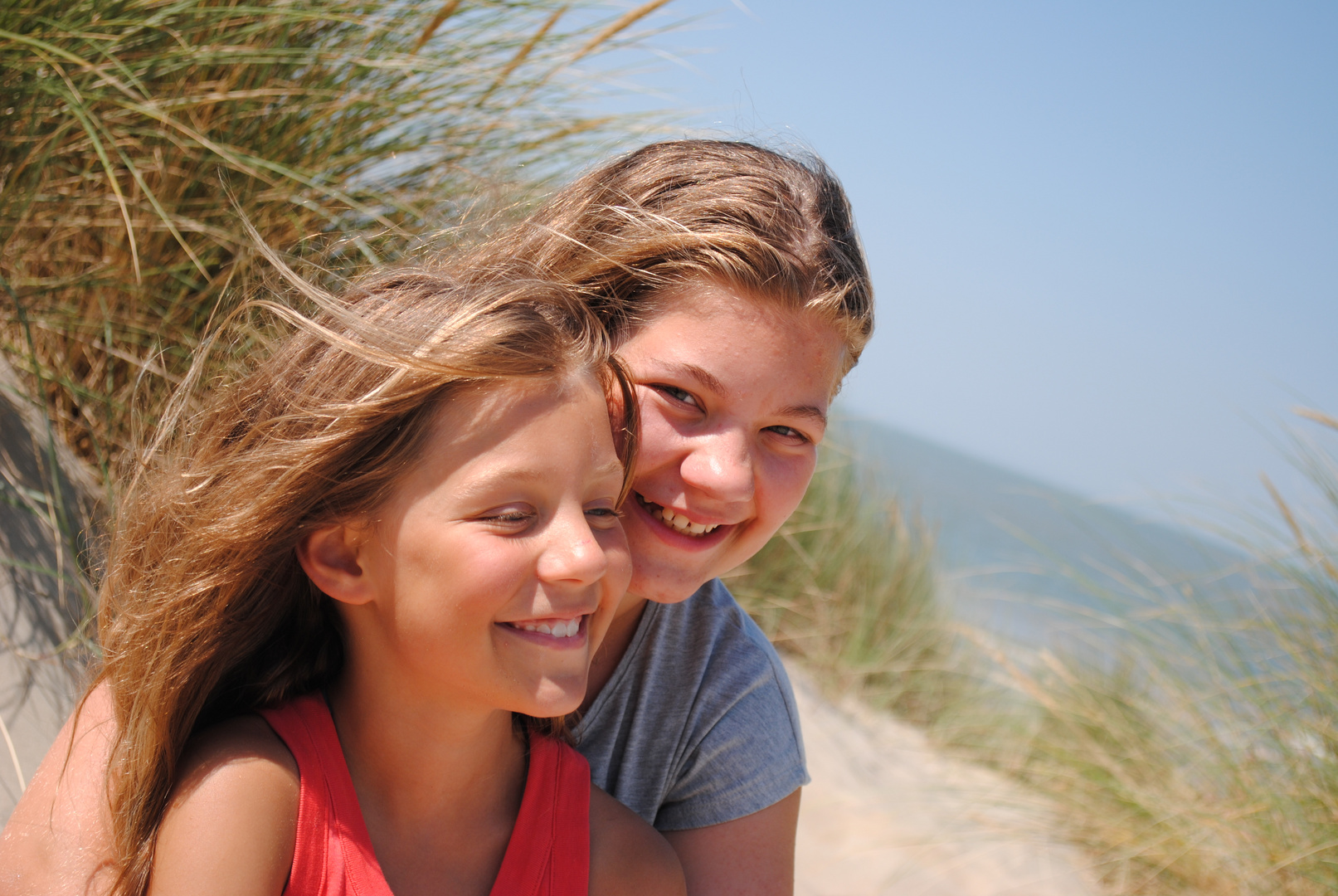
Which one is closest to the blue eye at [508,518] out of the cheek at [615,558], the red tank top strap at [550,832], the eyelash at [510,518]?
the eyelash at [510,518]

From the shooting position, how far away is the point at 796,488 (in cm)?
178

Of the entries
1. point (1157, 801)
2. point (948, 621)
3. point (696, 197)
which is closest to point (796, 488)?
point (696, 197)

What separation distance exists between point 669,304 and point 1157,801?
326 cm

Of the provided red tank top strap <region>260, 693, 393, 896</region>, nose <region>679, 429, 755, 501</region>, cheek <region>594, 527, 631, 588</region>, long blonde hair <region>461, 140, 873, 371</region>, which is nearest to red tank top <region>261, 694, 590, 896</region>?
red tank top strap <region>260, 693, 393, 896</region>

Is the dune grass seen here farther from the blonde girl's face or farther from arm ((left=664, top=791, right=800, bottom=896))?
the blonde girl's face

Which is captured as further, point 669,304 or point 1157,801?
point 1157,801

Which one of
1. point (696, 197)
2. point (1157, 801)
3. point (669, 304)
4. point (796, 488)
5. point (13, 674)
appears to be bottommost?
point (1157, 801)

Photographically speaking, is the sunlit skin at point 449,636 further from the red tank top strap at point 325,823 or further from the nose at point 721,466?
the nose at point 721,466

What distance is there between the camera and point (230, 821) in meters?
1.25

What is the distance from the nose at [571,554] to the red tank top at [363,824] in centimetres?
41

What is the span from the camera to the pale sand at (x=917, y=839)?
395 cm

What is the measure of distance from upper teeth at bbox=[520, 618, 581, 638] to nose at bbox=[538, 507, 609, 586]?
2.7 inches

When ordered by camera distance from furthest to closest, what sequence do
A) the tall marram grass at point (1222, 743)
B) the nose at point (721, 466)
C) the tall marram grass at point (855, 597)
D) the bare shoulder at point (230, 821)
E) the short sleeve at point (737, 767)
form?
the tall marram grass at point (855, 597) → the tall marram grass at point (1222, 743) → the short sleeve at point (737, 767) → the nose at point (721, 466) → the bare shoulder at point (230, 821)

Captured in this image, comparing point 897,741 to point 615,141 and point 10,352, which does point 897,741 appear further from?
point 10,352
